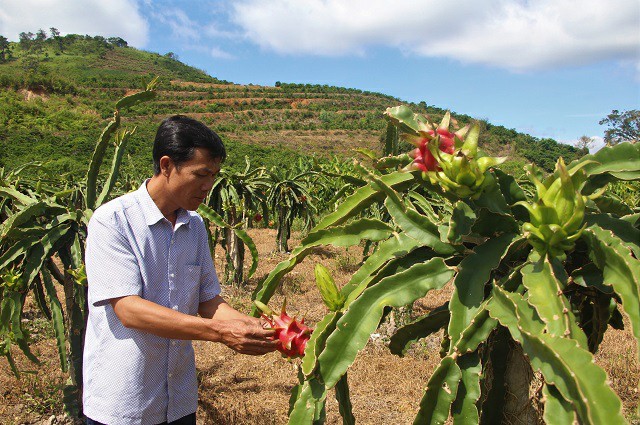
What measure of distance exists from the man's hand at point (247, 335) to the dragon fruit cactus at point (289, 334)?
0.09ft

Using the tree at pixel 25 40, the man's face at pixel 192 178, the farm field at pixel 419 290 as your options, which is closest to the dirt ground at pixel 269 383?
the farm field at pixel 419 290

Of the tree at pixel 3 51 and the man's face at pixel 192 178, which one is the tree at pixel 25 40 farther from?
the man's face at pixel 192 178

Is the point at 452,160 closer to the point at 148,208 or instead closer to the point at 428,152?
the point at 428,152

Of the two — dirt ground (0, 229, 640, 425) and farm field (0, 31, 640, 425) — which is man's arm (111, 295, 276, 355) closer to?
farm field (0, 31, 640, 425)

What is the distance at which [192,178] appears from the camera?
5.86ft

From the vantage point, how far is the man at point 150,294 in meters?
1.64

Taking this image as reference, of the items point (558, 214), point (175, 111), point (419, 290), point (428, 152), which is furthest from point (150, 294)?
point (175, 111)

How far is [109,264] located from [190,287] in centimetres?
35

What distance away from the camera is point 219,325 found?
158 cm

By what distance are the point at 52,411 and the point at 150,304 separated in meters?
2.51

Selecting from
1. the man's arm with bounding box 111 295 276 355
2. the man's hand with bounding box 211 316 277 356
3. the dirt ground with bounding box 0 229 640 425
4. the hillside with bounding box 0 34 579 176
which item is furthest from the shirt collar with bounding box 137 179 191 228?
the hillside with bounding box 0 34 579 176

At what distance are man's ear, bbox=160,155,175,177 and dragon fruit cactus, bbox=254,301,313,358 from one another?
0.63 m

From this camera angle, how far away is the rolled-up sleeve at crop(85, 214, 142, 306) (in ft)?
5.42

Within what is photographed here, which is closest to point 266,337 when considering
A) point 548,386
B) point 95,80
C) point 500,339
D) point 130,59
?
point 500,339
